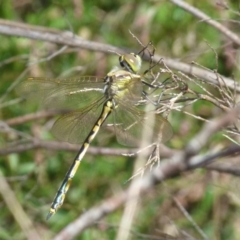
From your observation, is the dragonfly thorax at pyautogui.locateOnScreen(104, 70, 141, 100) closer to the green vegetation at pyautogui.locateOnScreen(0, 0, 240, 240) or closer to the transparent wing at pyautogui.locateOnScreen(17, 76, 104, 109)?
the transparent wing at pyautogui.locateOnScreen(17, 76, 104, 109)

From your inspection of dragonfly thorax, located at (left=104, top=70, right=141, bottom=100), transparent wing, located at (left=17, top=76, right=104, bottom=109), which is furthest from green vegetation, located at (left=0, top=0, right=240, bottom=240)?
dragonfly thorax, located at (left=104, top=70, right=141, bottom=100)

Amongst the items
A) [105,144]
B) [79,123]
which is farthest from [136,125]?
[105,144]

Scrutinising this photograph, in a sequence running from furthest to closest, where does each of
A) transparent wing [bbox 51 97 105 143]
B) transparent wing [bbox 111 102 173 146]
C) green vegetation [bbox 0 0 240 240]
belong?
1. green vegetation [bbox 0 0 240 240]
2. transparent wing [bbox 51 97 105 143]
3. transparent wing [bbox 111 102 173 146]

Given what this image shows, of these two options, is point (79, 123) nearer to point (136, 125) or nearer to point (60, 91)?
point (60, 91)

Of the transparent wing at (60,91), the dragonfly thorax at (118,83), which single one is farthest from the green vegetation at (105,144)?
the dragonfly thorax at (118,83)

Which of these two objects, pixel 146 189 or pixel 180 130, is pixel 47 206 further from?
pixel 146 189

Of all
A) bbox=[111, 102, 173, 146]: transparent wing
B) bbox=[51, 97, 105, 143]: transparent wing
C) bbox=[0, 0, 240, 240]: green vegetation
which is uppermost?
bbox=[111, 102, 173, 146]: transparent wing

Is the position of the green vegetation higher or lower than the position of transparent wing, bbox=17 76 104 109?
lower

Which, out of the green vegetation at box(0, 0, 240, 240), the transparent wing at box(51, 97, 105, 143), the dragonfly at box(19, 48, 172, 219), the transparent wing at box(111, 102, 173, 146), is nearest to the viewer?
the transparent wing at box(111, 102, 173, 146)
